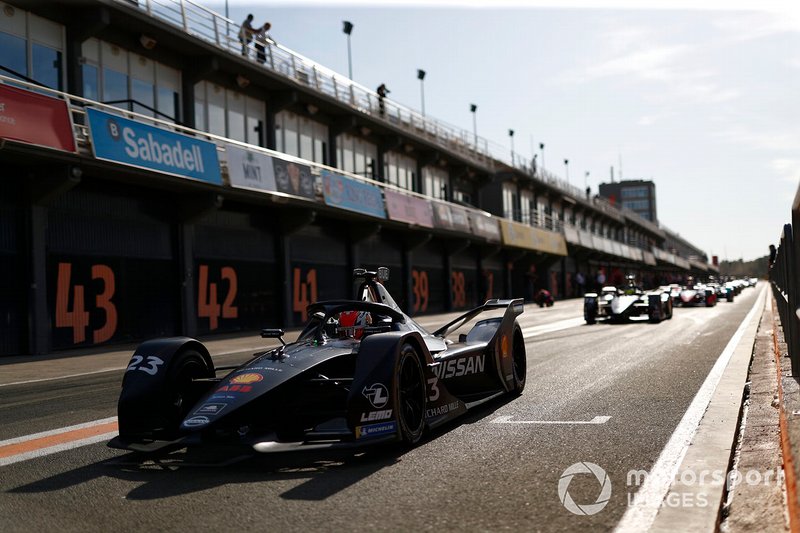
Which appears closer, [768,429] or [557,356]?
[768,429]

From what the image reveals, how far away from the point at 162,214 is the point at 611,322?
13538 millimetres

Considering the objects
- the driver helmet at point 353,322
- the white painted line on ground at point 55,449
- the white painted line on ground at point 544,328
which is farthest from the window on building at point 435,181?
→ the white painted line on ground at point 55,449

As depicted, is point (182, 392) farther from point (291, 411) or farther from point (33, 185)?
point (33, 185)

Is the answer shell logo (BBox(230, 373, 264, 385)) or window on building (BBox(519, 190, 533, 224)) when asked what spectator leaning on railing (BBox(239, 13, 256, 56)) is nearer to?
shell logo (BBox(230, 373, 264, 385))

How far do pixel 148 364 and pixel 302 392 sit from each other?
1.22m

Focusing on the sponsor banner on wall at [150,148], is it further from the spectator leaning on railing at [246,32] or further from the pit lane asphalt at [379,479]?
the pit lane asphalt at [379,479]

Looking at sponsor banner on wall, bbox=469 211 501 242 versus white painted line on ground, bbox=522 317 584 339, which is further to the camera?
sponsor banner on wall, bbox=469 211 501 242

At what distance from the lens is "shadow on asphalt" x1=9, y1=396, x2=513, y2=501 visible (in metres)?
4.84

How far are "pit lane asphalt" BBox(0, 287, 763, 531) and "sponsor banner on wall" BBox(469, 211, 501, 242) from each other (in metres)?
34.0

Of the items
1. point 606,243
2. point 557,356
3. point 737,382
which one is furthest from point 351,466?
point 606,243

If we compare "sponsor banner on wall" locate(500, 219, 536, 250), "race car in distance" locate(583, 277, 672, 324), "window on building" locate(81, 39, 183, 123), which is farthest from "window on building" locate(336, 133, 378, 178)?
"race car in distance" locate(583, 277, 672, 324)

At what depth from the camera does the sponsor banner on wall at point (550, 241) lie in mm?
53375

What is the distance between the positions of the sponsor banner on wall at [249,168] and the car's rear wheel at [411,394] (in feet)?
56.6

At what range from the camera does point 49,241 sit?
62.7ft
